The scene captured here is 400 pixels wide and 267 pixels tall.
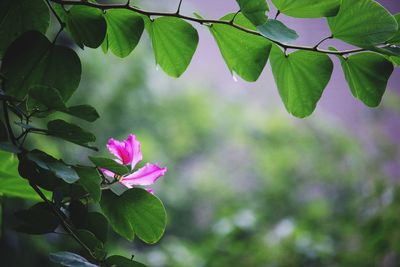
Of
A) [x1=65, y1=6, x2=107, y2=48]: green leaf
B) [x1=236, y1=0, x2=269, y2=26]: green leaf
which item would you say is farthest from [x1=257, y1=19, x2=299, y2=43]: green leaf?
[x1=65, y1=6, x2=107, y2=48]: green leaf

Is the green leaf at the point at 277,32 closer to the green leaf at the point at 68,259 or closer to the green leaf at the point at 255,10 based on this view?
the green leaf at the point at 255,10

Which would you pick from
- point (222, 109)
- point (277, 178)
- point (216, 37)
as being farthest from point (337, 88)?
point (216, 37)

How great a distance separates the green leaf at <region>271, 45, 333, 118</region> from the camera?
0.36m

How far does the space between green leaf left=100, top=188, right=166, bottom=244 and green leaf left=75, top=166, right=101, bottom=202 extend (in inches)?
1.2

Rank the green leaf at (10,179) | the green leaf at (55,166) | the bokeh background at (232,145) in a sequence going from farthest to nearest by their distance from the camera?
the bokeh background at (232,145) < the green leaf at (10,179) < the green leaf at (55,166)

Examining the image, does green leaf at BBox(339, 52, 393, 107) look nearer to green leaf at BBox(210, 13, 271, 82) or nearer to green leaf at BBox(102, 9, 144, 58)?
green leaf at BBox(210, 13, 271, 82)

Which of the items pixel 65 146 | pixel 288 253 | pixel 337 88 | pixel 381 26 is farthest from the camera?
pixel 337 88

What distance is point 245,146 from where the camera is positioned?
453 centimetres

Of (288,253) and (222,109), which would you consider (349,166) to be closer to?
(222,109)

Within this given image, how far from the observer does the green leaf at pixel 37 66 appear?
0.34 meters

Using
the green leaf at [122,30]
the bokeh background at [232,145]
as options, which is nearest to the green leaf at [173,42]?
the green leaf at [122,30]

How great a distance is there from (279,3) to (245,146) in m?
4.20

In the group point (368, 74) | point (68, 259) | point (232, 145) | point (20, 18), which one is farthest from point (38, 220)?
point (232, 145)

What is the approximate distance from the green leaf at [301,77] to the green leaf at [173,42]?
0.23ft
